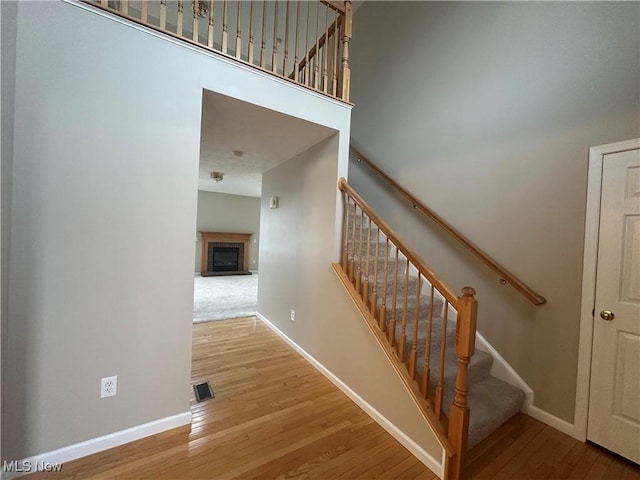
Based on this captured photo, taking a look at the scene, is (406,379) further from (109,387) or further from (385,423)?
(109,387)

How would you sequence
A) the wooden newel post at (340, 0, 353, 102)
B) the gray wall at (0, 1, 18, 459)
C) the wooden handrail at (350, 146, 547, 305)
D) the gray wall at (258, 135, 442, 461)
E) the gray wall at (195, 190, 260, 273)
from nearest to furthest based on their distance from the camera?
the gray wall at (0, 1, 18, 459) < the gray wall at (258, 135, 442, 461) < the wooden handrail at (350, 146, 547, 305) < the wooden newel post at (340, 0, 353, 102) < the gray wall at (195, 190, 260, 273)

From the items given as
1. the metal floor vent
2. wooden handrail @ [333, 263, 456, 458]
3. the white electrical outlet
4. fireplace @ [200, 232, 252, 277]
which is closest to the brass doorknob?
wooden handrail @ [333, 263, 456, 458]

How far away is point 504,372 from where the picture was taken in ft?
7.04

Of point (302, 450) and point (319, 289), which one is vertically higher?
point (319, 289)

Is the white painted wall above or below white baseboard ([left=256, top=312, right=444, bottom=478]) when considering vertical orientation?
above

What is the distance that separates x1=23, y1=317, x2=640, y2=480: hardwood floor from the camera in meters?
1.43

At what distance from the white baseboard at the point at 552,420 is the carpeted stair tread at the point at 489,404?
69 mm

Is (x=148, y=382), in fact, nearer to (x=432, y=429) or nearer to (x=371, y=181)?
(x=432, y=429)

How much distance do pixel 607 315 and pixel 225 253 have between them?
8.06 meters

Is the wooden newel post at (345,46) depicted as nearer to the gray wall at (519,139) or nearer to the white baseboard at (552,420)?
the gray wall at (519,139)

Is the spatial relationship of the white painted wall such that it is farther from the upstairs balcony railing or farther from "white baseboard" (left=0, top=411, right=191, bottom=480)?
the upstairs balcony railing

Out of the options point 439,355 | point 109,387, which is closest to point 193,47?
point 109,387

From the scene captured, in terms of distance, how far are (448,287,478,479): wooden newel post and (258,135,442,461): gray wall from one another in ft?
0.36

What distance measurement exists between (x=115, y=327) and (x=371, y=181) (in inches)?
123
